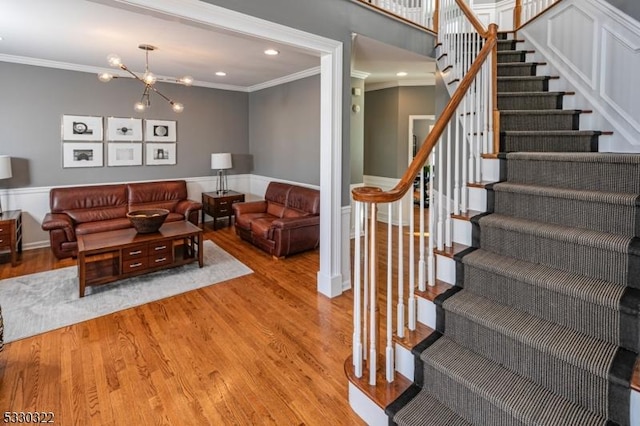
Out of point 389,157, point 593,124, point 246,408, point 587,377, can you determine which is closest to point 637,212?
point 587,377

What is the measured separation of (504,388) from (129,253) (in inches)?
146

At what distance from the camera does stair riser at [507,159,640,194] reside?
1991 millimetres

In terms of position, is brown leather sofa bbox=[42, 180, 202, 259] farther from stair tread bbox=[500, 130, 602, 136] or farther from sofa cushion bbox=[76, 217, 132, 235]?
stair tread bbox=[500, 130, 602, 136]

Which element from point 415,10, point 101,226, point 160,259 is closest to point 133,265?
point 160,259

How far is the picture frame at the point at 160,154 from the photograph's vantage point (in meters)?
6.31

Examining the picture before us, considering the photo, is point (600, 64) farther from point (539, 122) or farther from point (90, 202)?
point (90, 202)

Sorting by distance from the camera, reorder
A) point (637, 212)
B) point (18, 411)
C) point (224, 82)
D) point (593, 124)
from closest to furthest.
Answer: point (637, 212)
point (18, 411)
point (593, 124)
point (224, 82)

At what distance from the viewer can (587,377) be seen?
1447mm

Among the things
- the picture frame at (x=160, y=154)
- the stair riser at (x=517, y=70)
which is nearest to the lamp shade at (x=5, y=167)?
the picture frame at (x=160, y=154)

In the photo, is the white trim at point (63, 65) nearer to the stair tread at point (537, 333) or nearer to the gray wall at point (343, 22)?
the gray wall at point (343, 22)

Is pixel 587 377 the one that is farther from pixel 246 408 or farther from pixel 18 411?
pixel 18 411

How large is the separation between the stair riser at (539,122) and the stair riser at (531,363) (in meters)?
1.98

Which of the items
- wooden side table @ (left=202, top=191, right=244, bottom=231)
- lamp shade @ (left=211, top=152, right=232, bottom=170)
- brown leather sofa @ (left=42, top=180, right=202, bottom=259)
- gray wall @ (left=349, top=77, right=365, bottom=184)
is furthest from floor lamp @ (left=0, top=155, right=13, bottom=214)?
gray wall @ (left=349, top=77, right=365, bottom=184)

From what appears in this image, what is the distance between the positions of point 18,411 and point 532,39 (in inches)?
224
